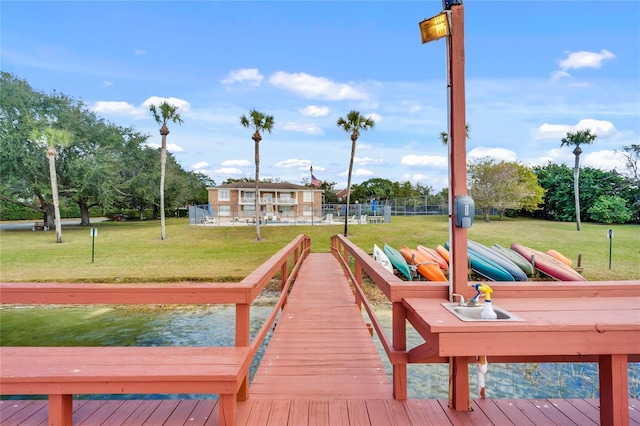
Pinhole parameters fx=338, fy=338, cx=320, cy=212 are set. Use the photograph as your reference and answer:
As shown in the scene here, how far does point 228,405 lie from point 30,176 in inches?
1096

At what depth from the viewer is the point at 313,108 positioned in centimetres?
3275

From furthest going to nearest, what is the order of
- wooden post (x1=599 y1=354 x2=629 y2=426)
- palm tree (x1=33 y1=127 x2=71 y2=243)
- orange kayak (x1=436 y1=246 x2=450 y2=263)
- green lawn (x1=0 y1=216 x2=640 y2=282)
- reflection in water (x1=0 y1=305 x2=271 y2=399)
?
1. palm tree (x1=33 y1=127 x2=71 y2=243)
2. green lawn (x1=0 y1=216 x2=640 y2=282)
3. orange kayak (x1=436 y1=246 x2=450 y2=263)
4. reflection in water (x1=0 y1=305 x2=271 y2=399)
5. wooden post (x1=599 y1=354 x2=629 y2=426)

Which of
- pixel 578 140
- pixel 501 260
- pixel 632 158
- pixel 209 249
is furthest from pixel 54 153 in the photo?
pixel 578 140

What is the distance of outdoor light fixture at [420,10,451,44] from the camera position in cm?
219

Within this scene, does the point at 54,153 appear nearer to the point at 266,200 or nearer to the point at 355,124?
the point at 355,124

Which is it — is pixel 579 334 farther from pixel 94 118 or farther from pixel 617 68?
pixel 94 118

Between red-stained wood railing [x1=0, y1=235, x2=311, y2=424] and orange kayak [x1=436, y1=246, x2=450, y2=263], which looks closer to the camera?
red-stained wood railing [x1=0, y1=235, x2=311, y2=424]

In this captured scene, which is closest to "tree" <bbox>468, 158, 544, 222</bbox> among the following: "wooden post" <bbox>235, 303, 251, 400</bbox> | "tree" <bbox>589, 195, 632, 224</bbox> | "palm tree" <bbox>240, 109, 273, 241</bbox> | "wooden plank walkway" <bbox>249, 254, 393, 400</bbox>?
"tree" <bbox>589, 195, 632, 224</bbox>

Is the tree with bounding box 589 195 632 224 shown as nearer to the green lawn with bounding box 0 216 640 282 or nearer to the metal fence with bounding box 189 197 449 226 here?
the green lawn with bounding box 0 216 640 282

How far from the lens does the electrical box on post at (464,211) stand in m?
2.12

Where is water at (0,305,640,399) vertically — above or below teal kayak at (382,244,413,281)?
below

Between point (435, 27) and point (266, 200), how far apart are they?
36.3 meters

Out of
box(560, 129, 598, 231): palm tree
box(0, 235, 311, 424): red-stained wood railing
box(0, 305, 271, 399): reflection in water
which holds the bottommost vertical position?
box(0, 305, 271, 399): reflection in water

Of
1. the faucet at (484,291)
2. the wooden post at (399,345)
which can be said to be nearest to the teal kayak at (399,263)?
the wooden post at (399,345)
